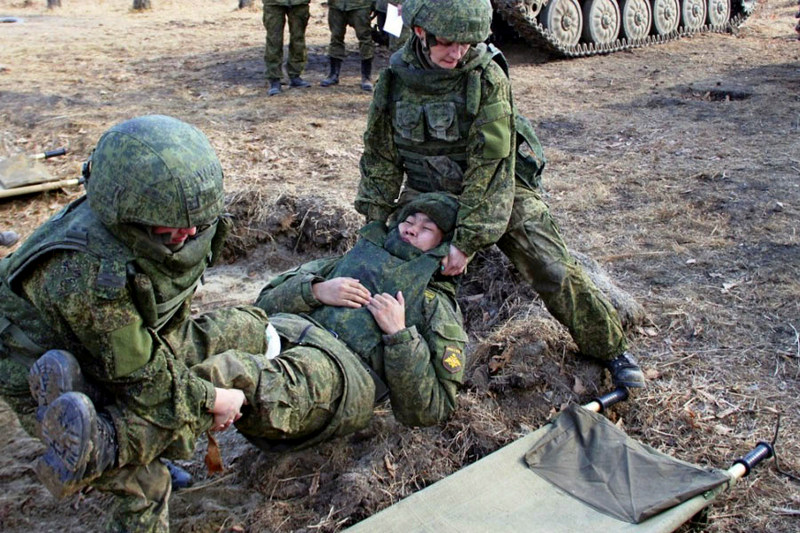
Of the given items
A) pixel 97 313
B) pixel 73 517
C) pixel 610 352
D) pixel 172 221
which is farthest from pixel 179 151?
pixel 610 352

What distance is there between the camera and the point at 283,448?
131 inches

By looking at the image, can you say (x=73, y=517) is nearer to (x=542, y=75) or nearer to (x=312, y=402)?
(x=312, y=402)

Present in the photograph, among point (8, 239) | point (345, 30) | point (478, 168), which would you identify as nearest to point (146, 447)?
point (478, 168)

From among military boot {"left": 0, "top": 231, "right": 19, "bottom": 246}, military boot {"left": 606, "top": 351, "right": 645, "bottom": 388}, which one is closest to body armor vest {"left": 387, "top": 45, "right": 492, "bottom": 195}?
military boot {"left": 606, "top": 351, "right": 645, "bottom": 388}

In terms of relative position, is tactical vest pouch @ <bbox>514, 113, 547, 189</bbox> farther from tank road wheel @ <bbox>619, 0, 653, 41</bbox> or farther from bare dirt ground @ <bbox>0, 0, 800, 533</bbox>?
tank road wheel @ <bbox>619, 0, 653, 41</bbox>

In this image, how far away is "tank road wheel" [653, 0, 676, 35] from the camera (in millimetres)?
13133

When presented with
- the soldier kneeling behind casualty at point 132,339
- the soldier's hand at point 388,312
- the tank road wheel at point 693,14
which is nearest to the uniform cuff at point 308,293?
the soldier's hand at point 388,312

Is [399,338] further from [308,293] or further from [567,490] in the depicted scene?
[567,490]

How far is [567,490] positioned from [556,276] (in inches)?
40.3

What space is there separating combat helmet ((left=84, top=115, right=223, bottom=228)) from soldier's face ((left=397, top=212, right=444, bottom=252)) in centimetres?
145

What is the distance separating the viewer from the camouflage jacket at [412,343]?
10.9 ft

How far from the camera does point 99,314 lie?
238 cm

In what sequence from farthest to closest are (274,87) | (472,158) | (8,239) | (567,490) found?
(274,87)
(8,239)
(472,158)
(567,490)

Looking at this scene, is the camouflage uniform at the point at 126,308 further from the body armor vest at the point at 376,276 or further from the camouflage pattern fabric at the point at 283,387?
the body armor vest at the point at 376,276
